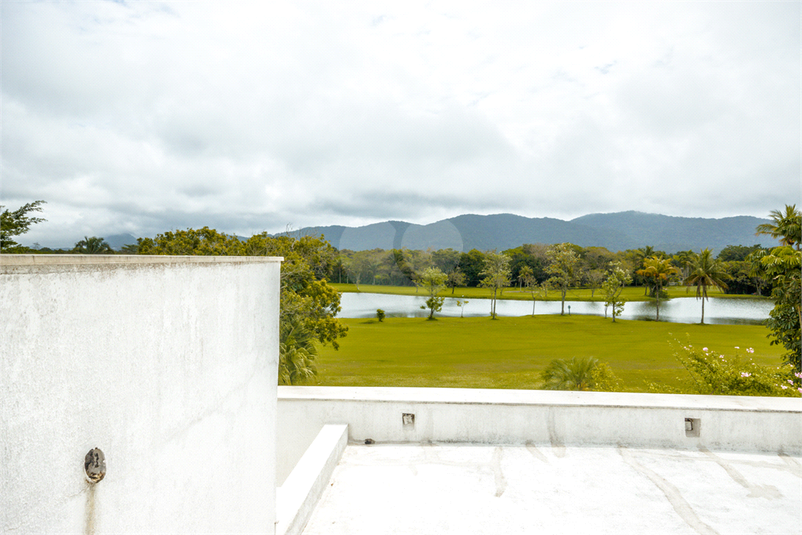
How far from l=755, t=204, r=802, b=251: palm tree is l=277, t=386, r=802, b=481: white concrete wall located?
30.8ft

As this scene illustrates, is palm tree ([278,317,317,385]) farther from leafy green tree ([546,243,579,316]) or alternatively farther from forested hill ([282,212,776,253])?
leafy green tree ([546,243,579,316])

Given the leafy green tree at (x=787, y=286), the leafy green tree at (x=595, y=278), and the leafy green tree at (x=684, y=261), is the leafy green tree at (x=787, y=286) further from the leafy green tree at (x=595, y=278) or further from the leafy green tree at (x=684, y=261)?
the leafy green tree at (x=595, y=278)

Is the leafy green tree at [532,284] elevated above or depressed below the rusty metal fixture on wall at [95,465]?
below

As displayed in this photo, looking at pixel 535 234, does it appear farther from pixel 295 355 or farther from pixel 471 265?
pixel 295 355

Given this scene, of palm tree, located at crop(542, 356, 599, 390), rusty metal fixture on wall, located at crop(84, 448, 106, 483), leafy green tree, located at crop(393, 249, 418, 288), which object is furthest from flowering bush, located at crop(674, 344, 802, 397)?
leafy green tree, located at crop(393, 249, 418, 288)

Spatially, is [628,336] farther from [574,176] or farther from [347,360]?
[574,176]

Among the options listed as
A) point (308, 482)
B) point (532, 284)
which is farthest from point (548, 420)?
point (532, 284)

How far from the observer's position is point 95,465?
939mm

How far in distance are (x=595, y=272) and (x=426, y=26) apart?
1216 inches

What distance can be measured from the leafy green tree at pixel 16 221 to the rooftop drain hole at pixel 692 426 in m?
14.3

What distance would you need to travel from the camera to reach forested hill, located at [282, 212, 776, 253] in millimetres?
46594

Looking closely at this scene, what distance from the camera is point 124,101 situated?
32.1 m

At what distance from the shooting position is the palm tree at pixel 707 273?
36.1m

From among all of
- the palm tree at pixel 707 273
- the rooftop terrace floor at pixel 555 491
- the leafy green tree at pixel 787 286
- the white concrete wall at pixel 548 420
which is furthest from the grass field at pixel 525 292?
the rooftop terrace floor at pixel 555 491
